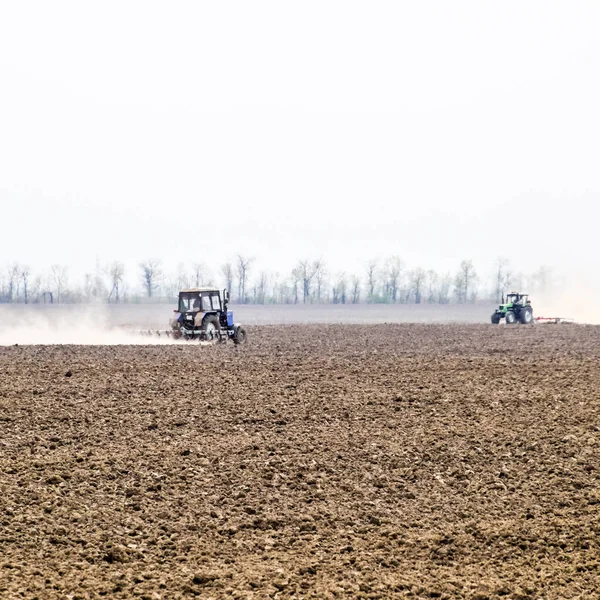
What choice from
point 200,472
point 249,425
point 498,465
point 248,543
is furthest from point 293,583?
point 249,425

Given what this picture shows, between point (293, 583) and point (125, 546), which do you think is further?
point (125, 546)

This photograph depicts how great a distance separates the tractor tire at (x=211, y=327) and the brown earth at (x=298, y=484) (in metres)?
10.7

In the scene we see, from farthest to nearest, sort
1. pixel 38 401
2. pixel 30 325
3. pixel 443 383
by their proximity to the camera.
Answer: pixel 30 325 < pixel 443 383 < pixel 38 401

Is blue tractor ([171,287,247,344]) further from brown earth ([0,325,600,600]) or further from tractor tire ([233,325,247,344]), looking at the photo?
brown earth ([0,325,600,600])

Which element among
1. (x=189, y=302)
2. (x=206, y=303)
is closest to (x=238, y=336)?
(x=206, y=303)

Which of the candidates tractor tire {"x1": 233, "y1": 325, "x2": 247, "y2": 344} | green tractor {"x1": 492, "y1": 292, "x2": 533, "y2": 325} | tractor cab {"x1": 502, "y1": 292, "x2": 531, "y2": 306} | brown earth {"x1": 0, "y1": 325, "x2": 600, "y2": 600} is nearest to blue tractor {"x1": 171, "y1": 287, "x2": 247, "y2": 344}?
tractor tire {"x1": 233, "y1": 325, "x2": 247, "y2": 344}

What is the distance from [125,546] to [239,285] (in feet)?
370

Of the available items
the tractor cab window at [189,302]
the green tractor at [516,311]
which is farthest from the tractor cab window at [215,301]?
the green tractor at [516,311]

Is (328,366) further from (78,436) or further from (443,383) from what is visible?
(78,436)

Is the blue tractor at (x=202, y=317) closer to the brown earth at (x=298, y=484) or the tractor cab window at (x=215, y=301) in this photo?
the tractor cab window at (x=215, y=301)

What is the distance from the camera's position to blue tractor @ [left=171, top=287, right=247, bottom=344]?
97.7 feet

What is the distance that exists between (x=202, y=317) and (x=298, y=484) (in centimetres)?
1934

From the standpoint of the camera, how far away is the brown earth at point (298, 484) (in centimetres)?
818

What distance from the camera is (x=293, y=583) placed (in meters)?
7.91
